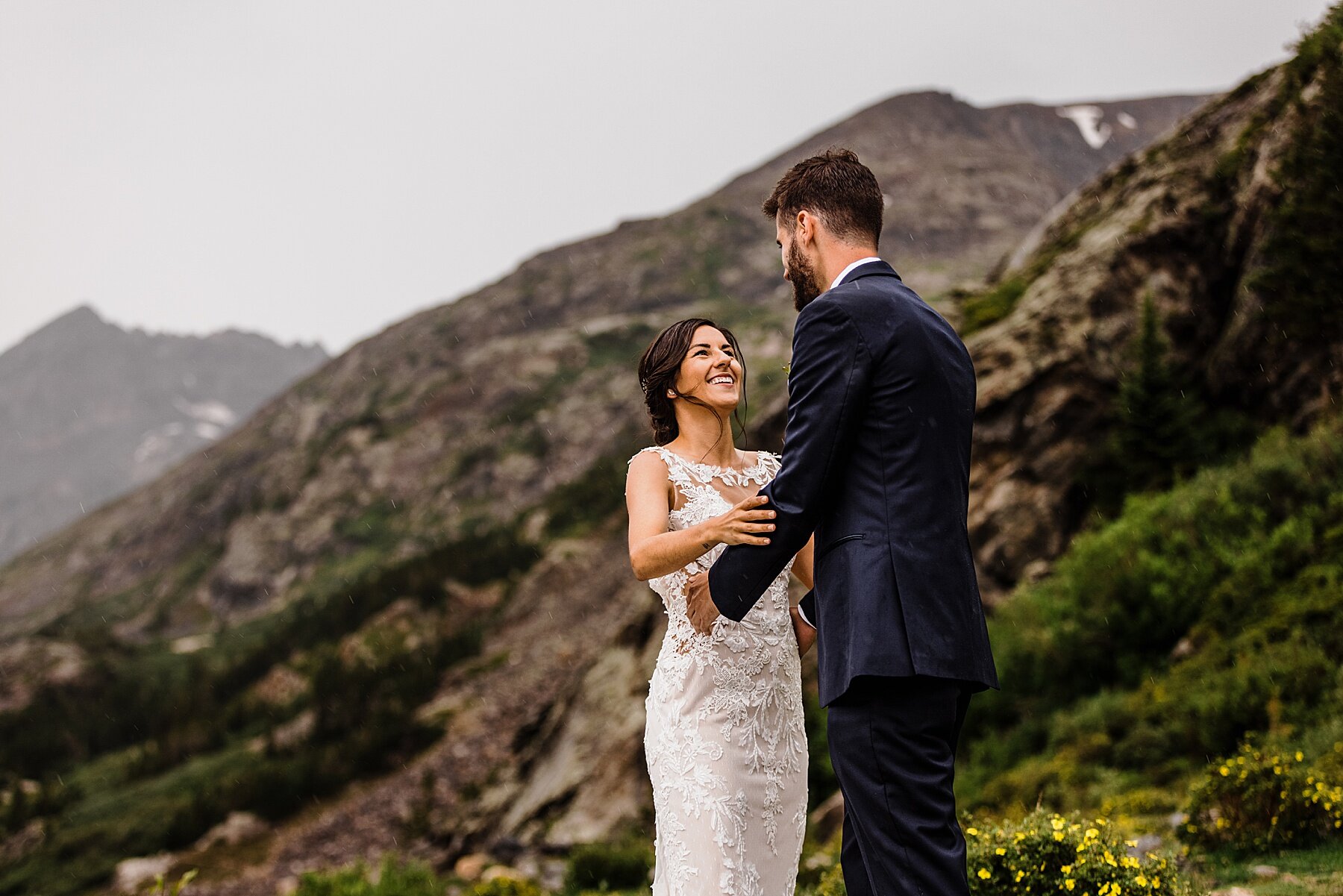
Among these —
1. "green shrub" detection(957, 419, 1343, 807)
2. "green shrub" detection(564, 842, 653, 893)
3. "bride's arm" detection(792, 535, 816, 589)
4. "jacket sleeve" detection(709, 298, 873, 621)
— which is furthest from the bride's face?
"green shrub" detection(564, 842, 653, 893)

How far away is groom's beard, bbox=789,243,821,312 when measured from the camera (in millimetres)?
3055

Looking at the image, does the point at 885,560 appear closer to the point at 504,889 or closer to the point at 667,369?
the point at 667,369

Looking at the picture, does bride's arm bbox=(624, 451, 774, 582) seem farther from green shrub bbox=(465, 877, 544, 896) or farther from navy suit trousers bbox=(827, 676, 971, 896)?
green shrub bbox=(465, 877, 544, 896)

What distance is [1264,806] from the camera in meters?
5.72

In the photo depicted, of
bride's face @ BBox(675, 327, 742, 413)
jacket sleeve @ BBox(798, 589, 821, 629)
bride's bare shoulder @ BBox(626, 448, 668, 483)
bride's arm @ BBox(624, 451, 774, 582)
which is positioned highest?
bride's face @ BBox(675, 327, 742, 413)

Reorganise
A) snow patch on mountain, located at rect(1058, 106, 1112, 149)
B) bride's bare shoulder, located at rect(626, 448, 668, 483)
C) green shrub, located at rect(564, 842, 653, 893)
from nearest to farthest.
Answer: bride's bare shoulder, located at rect(626, 448, 668, 483) → green shrub, located at rect(564, 842, 653, 893) → snow patch on mountain, located at rect(1058, 106, 1112, 149)

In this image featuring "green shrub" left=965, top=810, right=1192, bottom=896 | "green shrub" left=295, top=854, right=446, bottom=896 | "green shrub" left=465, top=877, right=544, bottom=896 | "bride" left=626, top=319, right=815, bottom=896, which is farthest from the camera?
"green shrub" left=465, top=877, right=544, bottom=896

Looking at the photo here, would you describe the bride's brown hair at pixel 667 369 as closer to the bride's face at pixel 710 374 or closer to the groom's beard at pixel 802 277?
the bride's face at pixel 710 374

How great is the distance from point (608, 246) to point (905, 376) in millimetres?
91052

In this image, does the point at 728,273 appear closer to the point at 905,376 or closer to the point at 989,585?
the point at 989,585

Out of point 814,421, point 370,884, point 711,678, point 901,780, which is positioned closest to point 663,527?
point 711,678

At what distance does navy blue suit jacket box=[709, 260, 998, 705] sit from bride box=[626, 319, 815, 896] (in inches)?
10.3

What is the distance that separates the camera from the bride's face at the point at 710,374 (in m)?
3.80

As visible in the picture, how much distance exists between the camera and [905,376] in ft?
8.73
